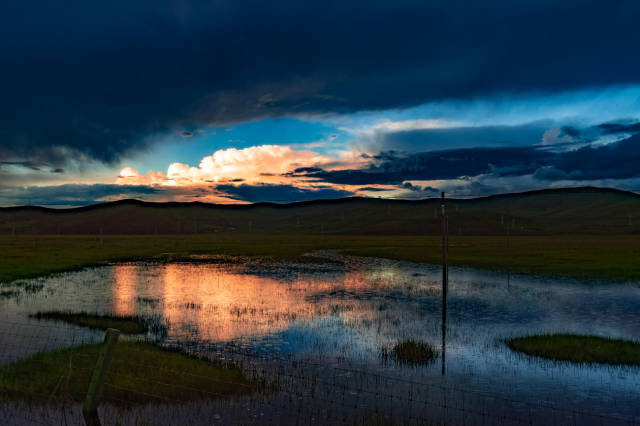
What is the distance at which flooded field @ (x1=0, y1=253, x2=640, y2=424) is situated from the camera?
45.5ft

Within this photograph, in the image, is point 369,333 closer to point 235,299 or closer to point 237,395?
point 237,395

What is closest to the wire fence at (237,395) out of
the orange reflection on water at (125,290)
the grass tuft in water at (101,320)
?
the grass tuft in water at (101,320)

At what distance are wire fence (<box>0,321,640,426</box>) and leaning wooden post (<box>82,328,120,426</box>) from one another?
1.80 m

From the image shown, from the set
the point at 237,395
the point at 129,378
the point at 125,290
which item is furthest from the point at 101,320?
the point at 237,395

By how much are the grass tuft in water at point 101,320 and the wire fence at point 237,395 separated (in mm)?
5804

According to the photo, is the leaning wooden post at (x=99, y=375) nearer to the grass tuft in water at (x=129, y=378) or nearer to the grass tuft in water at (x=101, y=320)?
the grass tuft in water at (x=129, y=378)

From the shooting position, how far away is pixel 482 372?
57.5 ft

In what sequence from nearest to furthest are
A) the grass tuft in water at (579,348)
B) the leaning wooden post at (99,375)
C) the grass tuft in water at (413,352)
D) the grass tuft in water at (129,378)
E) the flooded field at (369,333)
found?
the leaning wooden post at (99,375) < the flooded field at (369,333) < the grass tuft in water at (129,378) < the grass tuft in water at (413,352) < the grass tuft in water at (579,348)

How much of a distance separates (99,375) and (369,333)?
15494 millimetres

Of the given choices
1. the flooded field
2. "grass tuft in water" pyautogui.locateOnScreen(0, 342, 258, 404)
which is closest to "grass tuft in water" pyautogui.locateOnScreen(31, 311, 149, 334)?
the flooded field

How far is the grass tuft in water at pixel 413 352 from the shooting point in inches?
739

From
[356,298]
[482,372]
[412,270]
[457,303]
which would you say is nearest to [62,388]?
[482,372]

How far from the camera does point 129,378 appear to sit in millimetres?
15227

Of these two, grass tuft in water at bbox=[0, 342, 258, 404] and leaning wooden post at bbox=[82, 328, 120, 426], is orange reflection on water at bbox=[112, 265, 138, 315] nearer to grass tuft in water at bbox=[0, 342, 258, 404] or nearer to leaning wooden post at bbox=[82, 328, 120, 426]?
grass tuft in water at bbox=[0, 342, 258, 404]
